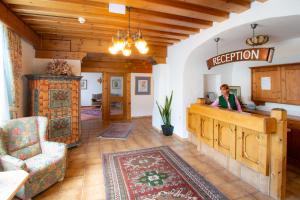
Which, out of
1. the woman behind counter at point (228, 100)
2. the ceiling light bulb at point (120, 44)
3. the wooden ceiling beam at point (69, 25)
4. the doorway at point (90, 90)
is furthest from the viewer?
the doorway at point (90, 90)

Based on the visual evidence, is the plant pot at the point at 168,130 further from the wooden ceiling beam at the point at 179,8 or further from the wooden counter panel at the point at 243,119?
the wooden ceiling beam at the point at 179,8

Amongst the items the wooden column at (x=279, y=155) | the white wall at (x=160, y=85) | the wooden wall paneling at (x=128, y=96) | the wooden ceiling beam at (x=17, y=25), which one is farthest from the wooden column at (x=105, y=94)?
the wooden column at (x=279, y=155)

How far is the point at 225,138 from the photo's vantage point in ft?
10.2

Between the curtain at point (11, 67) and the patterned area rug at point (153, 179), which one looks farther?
the curtain at point (11, 67)

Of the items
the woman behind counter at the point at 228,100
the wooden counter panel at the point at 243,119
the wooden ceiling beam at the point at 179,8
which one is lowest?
the wooden counter panel at the point at 243,119

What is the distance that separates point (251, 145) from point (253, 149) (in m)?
0.06

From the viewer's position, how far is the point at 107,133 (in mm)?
5496

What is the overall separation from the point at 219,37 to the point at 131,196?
3.35 meters

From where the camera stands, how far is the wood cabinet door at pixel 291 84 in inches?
145

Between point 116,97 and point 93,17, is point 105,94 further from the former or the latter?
point 93,17

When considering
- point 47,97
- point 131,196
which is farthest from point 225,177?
point 47,97

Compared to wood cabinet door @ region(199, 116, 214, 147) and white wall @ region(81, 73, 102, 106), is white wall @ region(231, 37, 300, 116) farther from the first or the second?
white wall @ region(81, 73, 102, 106)

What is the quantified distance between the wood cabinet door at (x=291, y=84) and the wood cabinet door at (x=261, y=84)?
120 mm

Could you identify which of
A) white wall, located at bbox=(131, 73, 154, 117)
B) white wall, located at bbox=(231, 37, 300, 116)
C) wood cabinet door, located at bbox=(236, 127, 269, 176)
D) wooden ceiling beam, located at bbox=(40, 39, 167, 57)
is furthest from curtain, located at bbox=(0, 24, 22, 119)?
white wall, located at bbox=(231, 37, 300, 116)
